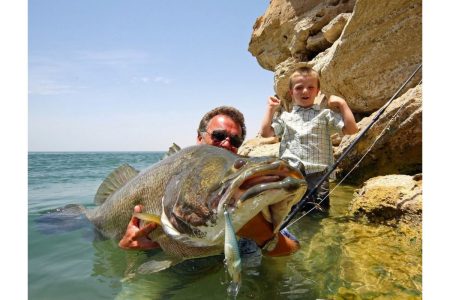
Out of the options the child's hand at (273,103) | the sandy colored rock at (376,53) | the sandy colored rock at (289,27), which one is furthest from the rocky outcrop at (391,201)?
the sandy colored rock at (289,27)

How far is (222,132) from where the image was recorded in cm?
329

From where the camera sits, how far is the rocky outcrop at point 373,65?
6.05 m

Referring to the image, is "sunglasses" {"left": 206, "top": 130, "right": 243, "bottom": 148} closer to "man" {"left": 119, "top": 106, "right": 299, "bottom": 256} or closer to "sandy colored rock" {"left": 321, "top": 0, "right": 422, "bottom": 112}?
"man" {"left": 119, "top": 106, "right": 299, "bottom": 256}

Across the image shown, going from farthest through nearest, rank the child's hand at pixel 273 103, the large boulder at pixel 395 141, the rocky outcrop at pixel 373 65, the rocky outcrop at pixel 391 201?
1. the rocky outcrop at pixel 373 65
2. the large boulder at pixel 395 141
3. the child's hand at pixel 273 103
4. the rocky outcrop at pixel 391 201

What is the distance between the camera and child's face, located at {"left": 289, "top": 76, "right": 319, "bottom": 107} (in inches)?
193

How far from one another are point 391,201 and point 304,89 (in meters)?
1.86

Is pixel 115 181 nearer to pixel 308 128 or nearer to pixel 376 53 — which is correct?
pixel 308 128

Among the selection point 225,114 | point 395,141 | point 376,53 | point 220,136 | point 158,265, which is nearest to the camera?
point 158,265

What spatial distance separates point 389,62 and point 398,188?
4987 millimetres

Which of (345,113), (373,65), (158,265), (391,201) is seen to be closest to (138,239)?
(158,265)

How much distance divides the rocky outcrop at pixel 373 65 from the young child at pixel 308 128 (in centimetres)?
162

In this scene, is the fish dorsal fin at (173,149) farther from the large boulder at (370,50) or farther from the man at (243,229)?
the large boulder at (370,50)

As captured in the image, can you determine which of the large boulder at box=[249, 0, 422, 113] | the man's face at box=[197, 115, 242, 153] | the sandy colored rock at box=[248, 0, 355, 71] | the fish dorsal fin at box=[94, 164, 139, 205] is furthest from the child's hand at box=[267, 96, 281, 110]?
the sandy colored rock at box=[248, 0, 355, 71]

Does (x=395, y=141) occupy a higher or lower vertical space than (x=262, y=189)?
higher
